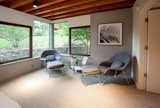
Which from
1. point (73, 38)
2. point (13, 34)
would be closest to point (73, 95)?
point (13, 34)

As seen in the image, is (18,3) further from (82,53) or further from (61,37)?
(82,53)

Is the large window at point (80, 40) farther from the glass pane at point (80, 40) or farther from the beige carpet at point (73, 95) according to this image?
the beige carpet at point (73, 95)

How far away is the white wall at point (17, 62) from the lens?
4656mm

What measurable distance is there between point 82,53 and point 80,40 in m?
0.57

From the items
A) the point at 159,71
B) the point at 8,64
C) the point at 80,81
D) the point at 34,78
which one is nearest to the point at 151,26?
the point at 159,71

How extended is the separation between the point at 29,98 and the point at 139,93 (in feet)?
8.47

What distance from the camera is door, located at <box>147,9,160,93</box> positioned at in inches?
140

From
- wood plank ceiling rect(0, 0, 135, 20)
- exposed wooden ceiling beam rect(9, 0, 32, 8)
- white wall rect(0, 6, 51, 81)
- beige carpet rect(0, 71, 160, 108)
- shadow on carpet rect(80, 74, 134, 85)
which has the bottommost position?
beige carpet rect(0, 71, 160, 108)

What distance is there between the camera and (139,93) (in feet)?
11.8

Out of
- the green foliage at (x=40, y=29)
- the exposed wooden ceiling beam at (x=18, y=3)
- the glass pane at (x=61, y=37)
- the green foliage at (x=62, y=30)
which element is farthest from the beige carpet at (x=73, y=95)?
the green foliage at (x=62, y=30)

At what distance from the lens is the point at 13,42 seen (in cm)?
527

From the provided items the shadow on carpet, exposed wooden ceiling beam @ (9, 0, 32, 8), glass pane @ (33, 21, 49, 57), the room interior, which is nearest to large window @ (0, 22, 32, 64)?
the room interior

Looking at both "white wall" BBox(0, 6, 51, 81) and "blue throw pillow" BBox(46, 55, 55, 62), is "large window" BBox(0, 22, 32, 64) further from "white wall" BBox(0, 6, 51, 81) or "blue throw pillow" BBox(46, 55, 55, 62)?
"blue throw pillow" BBox(46, 55, 55, 62)

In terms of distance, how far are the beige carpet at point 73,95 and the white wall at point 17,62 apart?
448 mm
